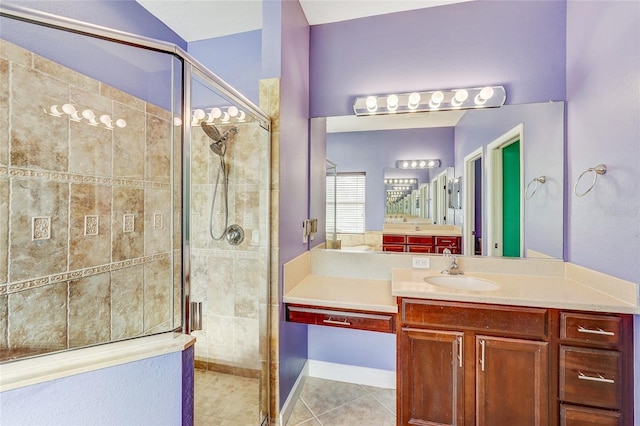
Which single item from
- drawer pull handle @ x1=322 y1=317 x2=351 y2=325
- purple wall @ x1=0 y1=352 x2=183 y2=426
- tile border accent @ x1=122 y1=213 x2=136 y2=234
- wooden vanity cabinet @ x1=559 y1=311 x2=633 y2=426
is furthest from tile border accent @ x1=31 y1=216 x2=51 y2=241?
wooden vanity cabinet @ x1=559 y1=311 x2=633 y2=426

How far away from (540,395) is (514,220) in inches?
41.6

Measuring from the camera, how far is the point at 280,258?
5.79 ft

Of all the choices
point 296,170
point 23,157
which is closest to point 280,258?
point 296,170

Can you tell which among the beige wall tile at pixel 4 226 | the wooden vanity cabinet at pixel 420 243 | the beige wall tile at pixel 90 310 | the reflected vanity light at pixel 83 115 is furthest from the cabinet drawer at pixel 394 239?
the beige wall tile at pixel 4 226

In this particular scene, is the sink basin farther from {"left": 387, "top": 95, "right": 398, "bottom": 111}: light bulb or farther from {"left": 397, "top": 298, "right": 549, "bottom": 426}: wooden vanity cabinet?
{"left": 387, "top": 95, "right": 398, "bottom": 111}: light bulb

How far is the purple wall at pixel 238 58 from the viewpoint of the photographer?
7.71 ft

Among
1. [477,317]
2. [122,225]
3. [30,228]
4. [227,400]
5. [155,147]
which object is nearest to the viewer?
[30,228]

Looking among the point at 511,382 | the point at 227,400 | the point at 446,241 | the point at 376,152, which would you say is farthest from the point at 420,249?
the point at 227,400

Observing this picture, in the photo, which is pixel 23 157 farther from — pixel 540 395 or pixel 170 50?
pixel 540 395

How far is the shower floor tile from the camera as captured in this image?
5.09 feet

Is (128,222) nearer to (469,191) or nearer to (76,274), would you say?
(76,274)

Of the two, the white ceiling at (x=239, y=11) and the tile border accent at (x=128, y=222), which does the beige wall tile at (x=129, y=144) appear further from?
the white ceiling at (x=239, y=11)

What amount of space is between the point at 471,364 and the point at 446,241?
0.88 meters

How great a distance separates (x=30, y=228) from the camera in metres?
1.39
